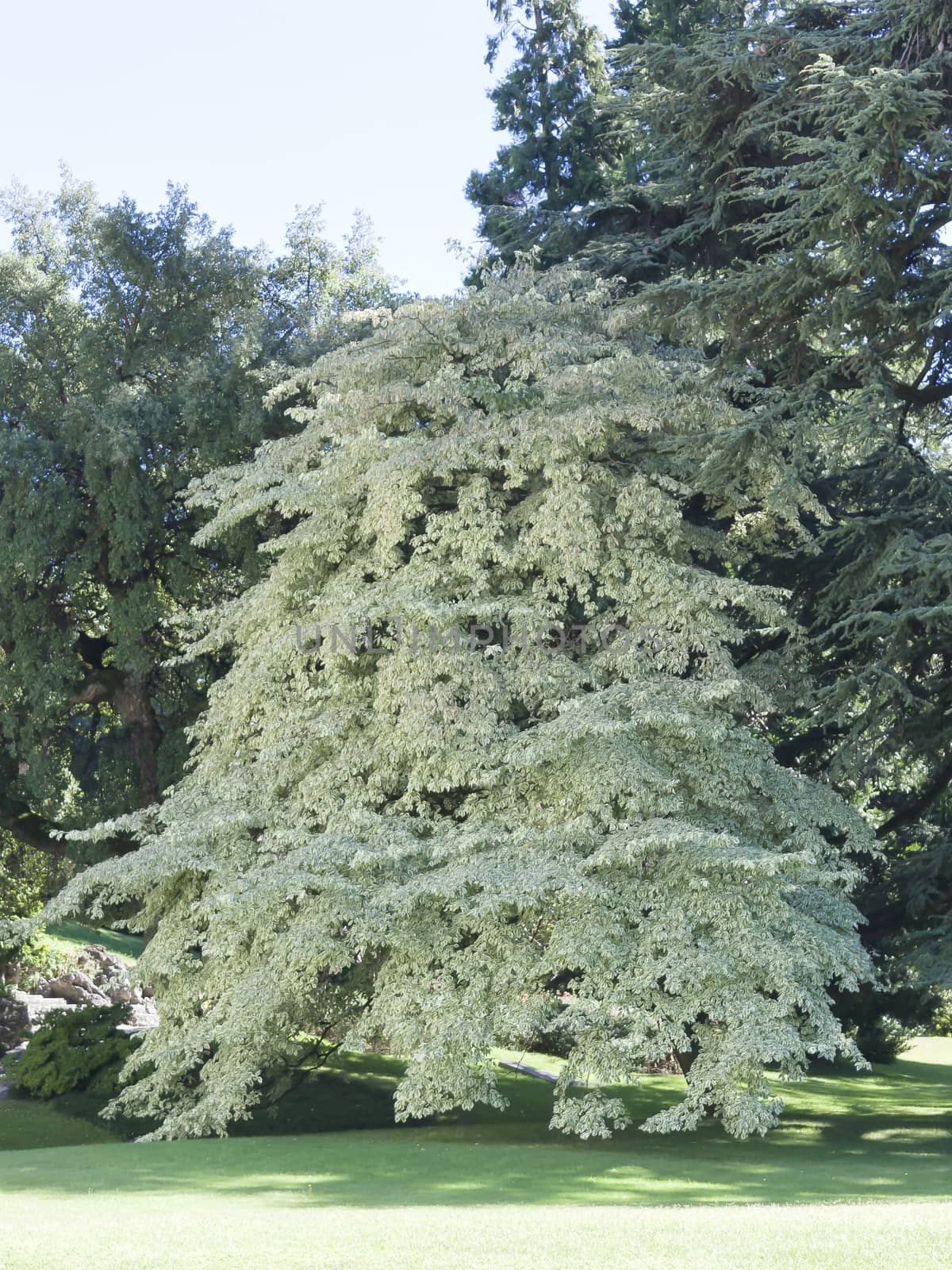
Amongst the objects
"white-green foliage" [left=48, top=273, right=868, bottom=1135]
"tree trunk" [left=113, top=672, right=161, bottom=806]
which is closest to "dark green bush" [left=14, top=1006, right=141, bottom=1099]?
"white-green foliage" [left=48, top=273, right=868, bottom=1135]

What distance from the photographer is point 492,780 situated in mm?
11375

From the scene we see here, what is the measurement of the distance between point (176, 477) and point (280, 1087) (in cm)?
873

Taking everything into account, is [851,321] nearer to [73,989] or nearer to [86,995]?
[86,995]

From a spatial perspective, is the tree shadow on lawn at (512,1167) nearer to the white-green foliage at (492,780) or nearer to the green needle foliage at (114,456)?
the white-green foliage at (492,780)

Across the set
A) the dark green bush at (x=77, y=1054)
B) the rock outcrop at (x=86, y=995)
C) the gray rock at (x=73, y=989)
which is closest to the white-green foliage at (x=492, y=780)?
the dark green bush at (x=77, y=1054)

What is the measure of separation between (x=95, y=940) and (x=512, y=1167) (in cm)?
2141

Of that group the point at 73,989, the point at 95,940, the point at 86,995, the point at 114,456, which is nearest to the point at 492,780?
the point at 114,456

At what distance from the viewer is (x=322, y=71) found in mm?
15156

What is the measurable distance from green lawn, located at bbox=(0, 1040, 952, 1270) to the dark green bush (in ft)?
1.19

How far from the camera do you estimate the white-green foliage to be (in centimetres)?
1034

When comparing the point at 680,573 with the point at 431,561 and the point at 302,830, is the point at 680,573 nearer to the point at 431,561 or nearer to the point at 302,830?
the point at 431,561

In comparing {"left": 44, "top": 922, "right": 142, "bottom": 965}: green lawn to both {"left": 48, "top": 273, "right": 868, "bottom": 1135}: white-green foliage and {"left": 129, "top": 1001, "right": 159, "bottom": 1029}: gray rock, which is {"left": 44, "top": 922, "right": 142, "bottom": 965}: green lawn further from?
{"left": 48, "top": 273, "right": 868, "bottom": 1135}: white-green foliage

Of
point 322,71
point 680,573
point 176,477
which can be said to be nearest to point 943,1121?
point 680,573

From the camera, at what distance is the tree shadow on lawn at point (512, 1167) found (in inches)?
350
